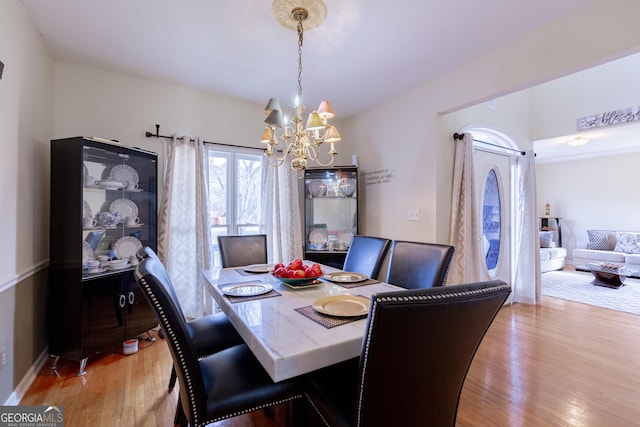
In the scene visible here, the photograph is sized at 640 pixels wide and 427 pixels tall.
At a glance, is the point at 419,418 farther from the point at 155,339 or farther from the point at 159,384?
the point at 155,339

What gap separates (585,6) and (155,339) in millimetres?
4283

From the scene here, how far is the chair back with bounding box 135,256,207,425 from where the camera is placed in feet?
3.54

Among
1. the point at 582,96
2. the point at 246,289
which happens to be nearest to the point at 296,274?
the point at 246,289

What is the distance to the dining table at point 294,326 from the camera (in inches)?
39.4

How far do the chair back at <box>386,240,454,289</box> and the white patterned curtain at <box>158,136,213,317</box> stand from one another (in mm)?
2056

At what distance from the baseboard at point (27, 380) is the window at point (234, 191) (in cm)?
159

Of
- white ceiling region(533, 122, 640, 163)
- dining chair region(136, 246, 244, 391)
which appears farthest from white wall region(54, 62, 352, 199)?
white ceiling region(533, 122, 640, 163)

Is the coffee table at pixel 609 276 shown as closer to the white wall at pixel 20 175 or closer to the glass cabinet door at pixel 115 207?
the glass cabinet door at pixel 115 207

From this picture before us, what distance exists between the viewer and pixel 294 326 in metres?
1.22

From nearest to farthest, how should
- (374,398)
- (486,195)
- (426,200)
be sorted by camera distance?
1. (374,398)
2. (426,200)
3. (486,195)

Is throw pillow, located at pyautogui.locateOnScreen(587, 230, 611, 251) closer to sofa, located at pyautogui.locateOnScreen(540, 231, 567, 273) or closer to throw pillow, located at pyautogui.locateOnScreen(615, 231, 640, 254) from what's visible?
throw pillow, located at pyautogui.locateOnScreen(615, 231, 640, 254)

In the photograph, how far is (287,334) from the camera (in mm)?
1137

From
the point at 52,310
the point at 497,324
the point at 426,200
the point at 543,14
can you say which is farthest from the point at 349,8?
the point at 497,324

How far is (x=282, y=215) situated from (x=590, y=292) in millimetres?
4895
